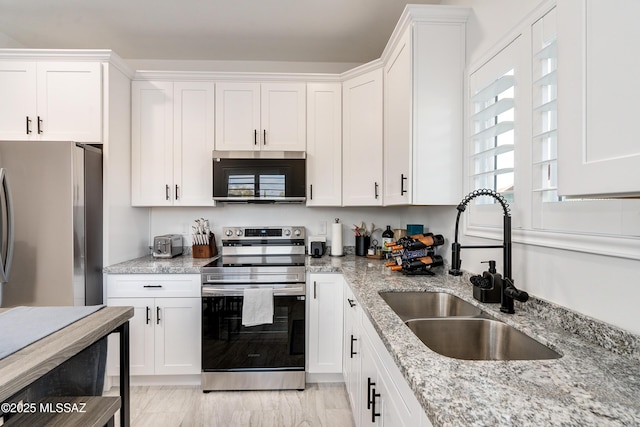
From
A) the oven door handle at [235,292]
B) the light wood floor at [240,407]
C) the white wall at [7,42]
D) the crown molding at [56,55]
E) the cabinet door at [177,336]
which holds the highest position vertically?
the white wall at [7,42]

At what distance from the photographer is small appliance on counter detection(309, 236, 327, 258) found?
9.20 feet

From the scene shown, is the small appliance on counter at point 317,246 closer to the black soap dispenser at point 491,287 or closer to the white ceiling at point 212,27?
the black soap dispenser at point 491,287

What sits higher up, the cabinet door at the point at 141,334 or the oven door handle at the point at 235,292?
the oven door handle at the point at 235,292

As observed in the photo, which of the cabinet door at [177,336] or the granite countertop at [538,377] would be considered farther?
the cabinet door at [177,336]

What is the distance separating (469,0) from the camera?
6.19 ft

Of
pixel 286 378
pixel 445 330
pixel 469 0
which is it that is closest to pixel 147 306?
pixel 286 378

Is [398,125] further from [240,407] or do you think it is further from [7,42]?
[7,42]

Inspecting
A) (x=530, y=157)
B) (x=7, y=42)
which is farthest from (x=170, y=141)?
(x=530, y=157)

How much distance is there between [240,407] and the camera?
2145mm

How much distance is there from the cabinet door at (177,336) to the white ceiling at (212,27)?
7.07 ft

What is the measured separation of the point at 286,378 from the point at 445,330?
1.48 metres

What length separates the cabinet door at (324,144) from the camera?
2754 mm

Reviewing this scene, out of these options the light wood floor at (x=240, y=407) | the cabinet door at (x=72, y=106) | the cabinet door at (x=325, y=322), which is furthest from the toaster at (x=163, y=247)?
the cabinet door at (x=325, y=322)

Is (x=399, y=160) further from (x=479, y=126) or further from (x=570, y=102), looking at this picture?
(x=570, y=102)
